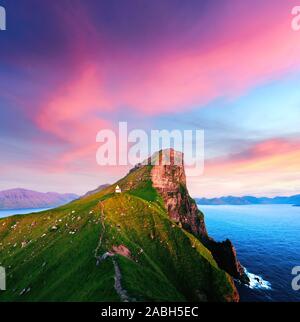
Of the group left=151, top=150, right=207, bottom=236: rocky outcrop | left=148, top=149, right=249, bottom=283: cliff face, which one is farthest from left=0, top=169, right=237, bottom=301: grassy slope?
left=151, top=150, right=207, bottom=236: rocky outcrop

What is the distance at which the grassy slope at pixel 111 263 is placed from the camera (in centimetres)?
5081

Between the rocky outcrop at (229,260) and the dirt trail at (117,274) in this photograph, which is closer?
the dirt trail at (117,274)

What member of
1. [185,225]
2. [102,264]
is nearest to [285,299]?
[185,225]

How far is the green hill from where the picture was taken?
4938cm

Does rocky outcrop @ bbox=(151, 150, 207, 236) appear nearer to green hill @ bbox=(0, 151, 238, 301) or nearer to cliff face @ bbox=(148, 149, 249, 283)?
cliff face @ bbox=(148, 149, 249, 283)

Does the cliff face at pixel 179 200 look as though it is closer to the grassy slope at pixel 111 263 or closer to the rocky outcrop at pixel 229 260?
the rocky outcrop at pixel 229 260

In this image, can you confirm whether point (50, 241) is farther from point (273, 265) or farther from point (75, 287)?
point (273, 265)

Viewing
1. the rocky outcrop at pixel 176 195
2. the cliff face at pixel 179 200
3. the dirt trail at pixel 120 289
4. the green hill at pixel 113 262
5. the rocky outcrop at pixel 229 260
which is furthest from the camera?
the rocky outcrop at pixel 176 195

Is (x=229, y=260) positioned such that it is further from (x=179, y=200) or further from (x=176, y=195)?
(x=176, y=195)

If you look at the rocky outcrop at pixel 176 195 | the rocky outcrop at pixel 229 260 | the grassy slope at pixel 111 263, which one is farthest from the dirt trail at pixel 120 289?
the rocky outcrop at pixel 176 195

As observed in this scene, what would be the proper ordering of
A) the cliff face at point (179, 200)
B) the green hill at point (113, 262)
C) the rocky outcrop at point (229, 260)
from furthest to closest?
the cliff face at point (179, 200)
the rocky outcrop at point (229, 260)
the green hill at point (113, 262)

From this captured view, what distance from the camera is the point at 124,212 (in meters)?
98.6

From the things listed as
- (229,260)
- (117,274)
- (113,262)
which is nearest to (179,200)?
(229,260)
